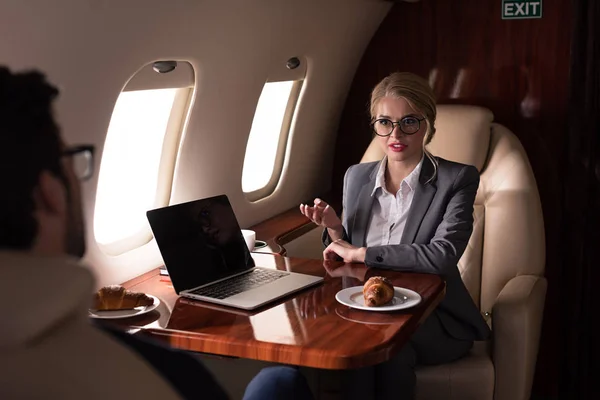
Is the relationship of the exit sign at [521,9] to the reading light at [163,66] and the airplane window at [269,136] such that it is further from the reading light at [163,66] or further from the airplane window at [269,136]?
the reading light at [163,66]

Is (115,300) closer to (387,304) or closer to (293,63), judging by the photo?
(387,304)

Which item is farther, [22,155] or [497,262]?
[497,262]

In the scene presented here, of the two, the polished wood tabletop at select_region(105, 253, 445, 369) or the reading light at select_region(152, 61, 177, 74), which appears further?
the reading light at select_region(152, 61, 177, 74)

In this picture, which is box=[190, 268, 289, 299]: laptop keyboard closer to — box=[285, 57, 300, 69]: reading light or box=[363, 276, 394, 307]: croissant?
box=[363, 276, 394, 307]: croissant

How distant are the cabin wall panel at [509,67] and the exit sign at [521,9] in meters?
0.02

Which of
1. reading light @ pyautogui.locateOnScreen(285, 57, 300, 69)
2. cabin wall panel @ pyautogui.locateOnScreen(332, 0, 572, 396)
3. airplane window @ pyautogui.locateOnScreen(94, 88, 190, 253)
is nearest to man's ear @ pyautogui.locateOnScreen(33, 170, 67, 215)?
airplane window @ pyautogui.locateOnScreen(94, 88, 190, 253)

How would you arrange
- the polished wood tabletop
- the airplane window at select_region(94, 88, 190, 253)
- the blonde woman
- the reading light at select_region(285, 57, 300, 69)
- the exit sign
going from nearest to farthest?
the polished wood tabletop, the blonde woman, the airplane window at select_region(94, 88, 190, 253), the reading light at select_region(285, 57, 300, 69), the exit sign

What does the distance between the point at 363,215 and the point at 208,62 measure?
74cm

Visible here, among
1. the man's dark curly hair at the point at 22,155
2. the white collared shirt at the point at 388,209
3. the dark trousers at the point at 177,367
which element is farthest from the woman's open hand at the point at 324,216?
the man's dark curly hair at the point at 22,155

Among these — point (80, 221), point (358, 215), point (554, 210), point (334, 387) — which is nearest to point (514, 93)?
point (554, 210)

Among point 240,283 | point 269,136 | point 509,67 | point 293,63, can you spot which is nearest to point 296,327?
point 240,283

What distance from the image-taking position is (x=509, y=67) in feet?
12.2

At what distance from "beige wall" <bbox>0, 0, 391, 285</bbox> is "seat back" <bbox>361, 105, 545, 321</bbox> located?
548 millimetres

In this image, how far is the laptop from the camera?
2.24m
